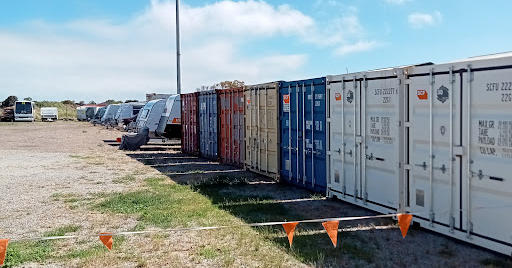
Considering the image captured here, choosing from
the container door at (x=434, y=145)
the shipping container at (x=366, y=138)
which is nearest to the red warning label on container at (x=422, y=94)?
the container door at (x=434, y=145)

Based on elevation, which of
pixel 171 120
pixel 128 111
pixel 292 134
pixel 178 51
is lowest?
pixel 292 134

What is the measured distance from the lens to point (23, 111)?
7025 centimetres

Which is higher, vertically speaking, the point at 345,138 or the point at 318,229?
the point at 345,138

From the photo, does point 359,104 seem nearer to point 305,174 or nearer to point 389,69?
point 389,69

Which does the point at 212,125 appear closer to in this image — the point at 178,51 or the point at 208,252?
the point at 208,252

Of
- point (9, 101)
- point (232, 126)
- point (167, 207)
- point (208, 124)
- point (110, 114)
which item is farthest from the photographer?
point (9, 101)

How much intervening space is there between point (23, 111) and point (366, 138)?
71.1 meters

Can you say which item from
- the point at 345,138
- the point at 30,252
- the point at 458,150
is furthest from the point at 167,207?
the point at 458,150

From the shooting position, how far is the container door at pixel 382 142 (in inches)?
338

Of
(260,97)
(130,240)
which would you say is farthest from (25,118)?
(130,240)

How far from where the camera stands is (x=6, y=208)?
10.6 m

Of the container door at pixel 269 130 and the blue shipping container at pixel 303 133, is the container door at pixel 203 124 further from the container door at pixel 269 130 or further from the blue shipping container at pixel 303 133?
the blue shipping container at pixel 303 133

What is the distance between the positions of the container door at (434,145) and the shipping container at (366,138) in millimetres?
324

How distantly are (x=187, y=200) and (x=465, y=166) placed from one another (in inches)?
239
